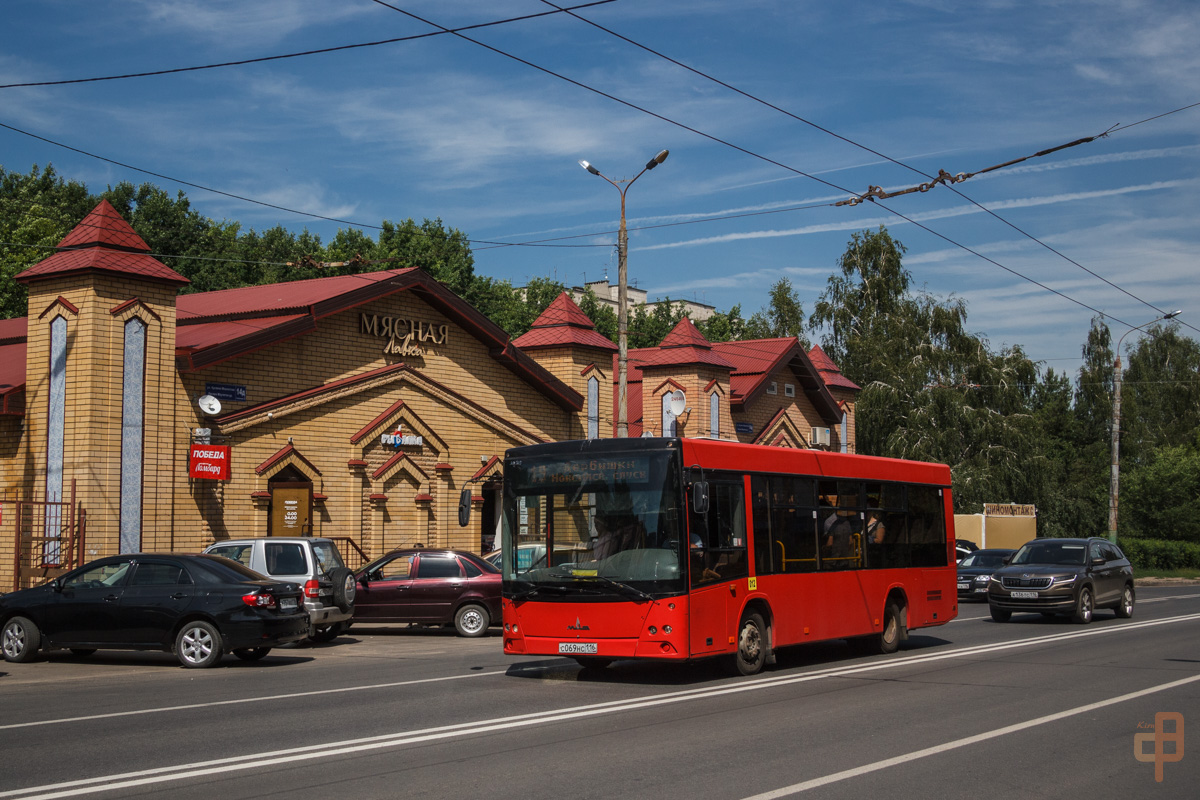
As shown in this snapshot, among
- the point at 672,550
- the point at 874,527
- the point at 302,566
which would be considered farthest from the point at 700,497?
the point at 302,566

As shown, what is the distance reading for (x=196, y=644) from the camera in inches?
607

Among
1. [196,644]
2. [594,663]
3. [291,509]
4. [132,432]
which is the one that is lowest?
[594,663]

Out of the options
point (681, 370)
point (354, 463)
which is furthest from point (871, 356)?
point (354, 463)

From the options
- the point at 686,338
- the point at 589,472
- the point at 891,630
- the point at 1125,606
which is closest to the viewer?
the point at 589,472

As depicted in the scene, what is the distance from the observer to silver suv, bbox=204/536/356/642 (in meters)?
18.6

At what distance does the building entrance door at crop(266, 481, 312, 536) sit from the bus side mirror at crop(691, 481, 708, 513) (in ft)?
47.2

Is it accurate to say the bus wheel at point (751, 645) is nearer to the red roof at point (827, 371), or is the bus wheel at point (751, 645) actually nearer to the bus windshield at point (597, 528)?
the bus windshield at point (597, 528)

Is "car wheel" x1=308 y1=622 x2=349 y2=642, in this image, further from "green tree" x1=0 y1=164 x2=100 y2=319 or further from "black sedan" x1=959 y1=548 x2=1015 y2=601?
"green tree" x1=0 y1=164 x2=100 y2=319

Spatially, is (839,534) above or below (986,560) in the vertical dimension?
above

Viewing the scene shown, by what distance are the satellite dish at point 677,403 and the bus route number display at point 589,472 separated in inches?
782

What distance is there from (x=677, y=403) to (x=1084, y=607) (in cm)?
1377

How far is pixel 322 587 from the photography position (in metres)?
18.5

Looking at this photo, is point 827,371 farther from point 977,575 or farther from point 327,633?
point 327,633

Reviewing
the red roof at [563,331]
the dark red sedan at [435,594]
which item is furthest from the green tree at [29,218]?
the dark red sedan at [435,594]
